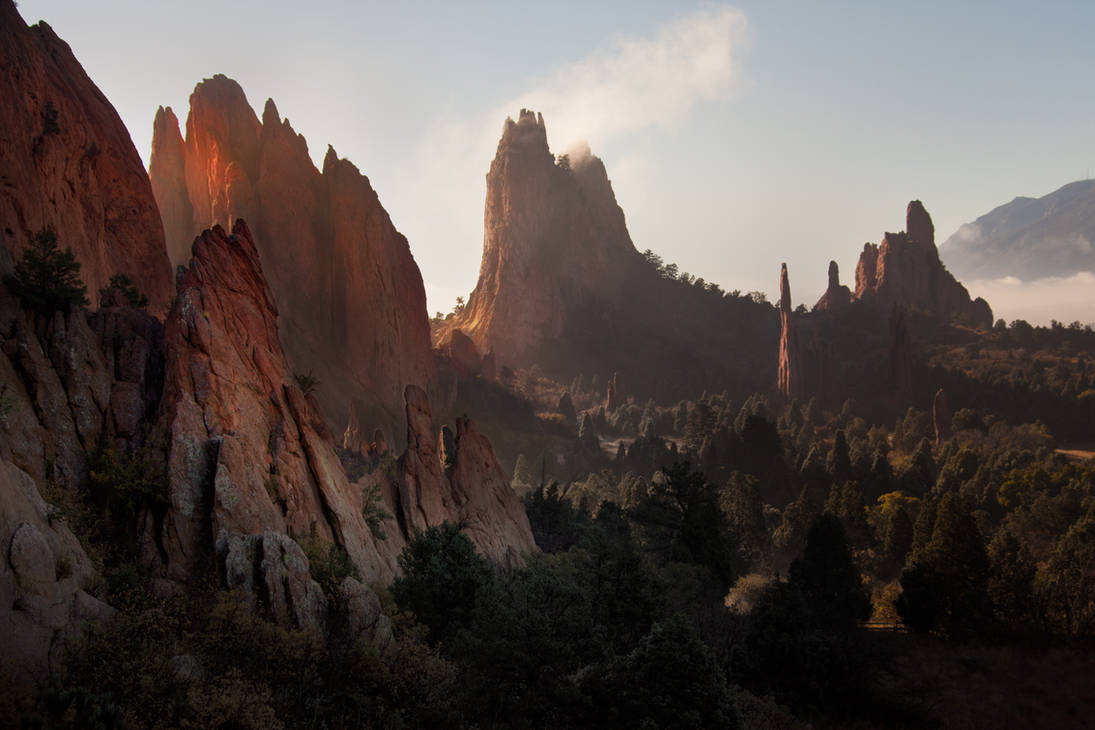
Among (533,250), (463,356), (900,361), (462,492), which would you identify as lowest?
(462,492)

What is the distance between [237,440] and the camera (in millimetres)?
20172

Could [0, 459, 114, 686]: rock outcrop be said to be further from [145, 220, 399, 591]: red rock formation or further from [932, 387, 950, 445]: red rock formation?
[932, 387, 950, 445]: red rock formation

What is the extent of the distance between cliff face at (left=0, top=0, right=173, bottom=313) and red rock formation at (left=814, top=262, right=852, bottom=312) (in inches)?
5636

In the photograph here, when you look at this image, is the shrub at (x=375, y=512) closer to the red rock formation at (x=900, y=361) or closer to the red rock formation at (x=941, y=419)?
the red rock formation at (x=941, y=419)

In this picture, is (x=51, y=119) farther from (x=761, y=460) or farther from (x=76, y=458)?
(x=761, y=460)

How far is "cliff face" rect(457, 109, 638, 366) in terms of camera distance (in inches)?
6447

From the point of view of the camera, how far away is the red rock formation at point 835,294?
149000mm

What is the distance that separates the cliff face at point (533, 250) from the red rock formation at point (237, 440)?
129029mm

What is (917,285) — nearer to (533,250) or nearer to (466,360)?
(533,250)

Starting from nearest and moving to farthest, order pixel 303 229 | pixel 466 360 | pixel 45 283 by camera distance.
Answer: pixel 45 283, pixel 303 229, pixel 466 360

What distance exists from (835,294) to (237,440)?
152m

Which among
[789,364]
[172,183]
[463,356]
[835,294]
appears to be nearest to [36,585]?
[172,183]

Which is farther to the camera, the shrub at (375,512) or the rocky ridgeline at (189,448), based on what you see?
the shrub at (375,512)

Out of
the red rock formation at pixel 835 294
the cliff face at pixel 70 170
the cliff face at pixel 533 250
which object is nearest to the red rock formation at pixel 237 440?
the cliff face at pixel 70 170
